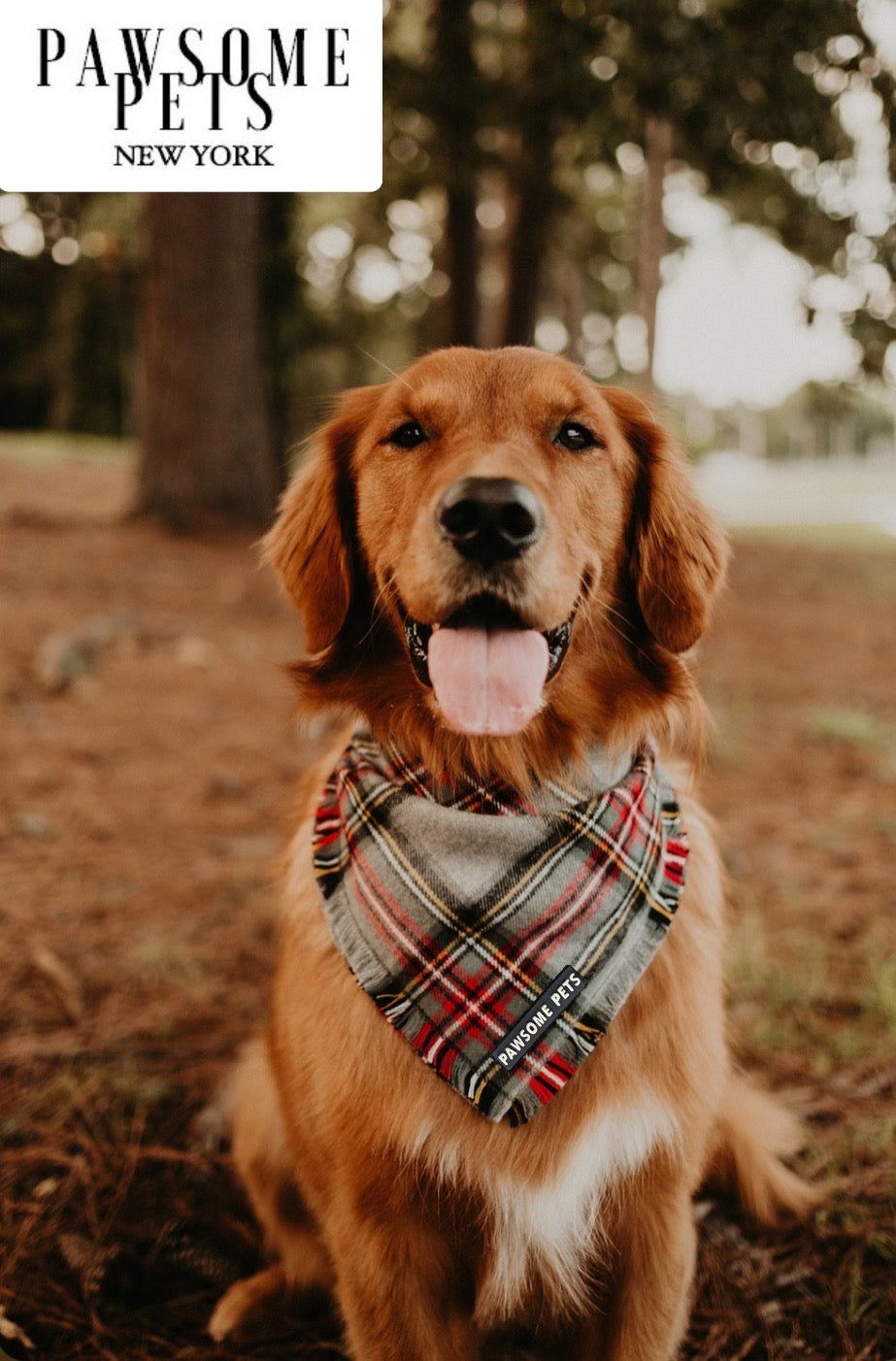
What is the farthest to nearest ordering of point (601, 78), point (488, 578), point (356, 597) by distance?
1. point (601, 78)
2. point (356, 597)
3. point (488, 578)

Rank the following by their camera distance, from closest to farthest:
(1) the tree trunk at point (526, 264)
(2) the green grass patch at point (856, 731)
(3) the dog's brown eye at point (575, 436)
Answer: (3) the dog's brown eye at point (575, 436) < (2) the green grass patch at point (856, 731) < (1) the tree trunk at point (526, 264)

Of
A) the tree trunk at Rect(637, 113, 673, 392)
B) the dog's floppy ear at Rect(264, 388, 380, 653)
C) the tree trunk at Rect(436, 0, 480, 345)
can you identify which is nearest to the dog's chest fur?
the dog's floppy ear at Rect(264, 388, 380, 653)

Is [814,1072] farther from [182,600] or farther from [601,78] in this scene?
[182,600]

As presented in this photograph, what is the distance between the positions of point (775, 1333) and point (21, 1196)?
1656mm

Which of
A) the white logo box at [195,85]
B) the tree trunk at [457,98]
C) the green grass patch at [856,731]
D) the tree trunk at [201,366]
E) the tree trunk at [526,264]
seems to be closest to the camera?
the white logo box at [195,85]

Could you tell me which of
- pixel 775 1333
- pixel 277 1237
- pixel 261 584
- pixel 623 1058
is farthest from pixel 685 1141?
pixel 261 584

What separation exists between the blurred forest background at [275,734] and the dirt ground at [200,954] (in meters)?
0.01

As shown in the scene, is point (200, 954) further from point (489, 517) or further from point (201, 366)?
point (201, 366)

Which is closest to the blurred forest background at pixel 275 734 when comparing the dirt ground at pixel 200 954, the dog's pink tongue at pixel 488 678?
the dirt ground at pixel 200 954

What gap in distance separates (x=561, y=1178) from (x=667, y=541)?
1.25 m

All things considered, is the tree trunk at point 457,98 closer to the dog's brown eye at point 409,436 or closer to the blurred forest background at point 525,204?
the blurred forest background at point 525,204

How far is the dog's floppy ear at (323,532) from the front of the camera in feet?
6.81

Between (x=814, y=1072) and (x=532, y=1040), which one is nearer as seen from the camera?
(x=532, y=1040)

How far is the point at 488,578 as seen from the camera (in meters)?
1.69
